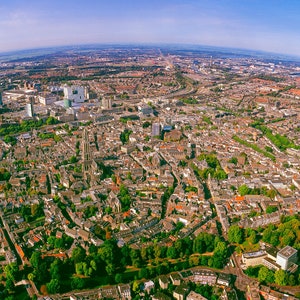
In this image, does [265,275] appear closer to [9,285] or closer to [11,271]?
[9,285]

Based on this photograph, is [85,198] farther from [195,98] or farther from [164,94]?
[164,94]

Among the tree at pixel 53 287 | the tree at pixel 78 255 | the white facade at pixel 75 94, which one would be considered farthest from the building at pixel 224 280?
the white facade at pixel 75 94

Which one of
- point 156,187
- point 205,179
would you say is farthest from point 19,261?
point 205,179

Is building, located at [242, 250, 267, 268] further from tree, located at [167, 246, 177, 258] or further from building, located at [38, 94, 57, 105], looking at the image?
building, located at [38, 94, 57, 105]

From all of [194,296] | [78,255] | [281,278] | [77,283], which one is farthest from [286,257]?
[78,255]

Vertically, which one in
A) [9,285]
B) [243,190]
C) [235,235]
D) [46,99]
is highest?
[46,99]
